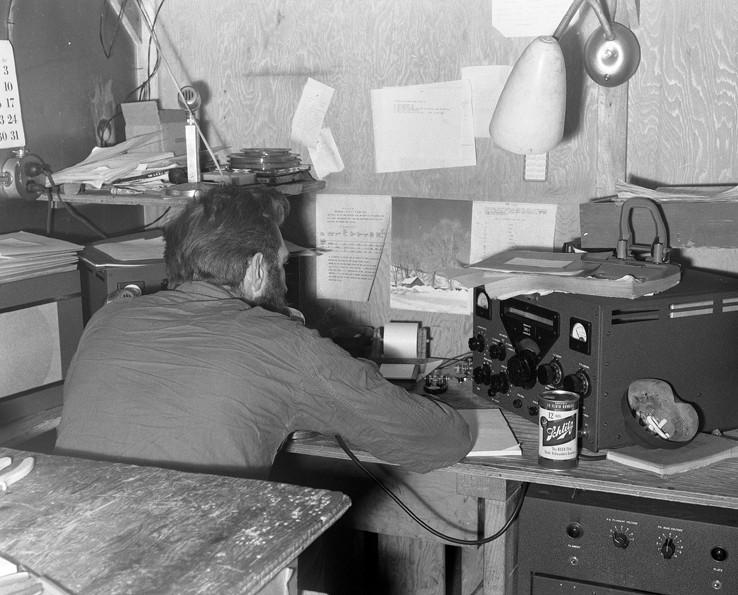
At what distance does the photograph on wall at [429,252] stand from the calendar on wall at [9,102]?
94 centimetres

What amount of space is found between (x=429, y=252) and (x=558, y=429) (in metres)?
0.77

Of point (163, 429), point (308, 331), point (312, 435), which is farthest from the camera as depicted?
point (312, 435)

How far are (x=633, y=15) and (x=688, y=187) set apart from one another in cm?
41

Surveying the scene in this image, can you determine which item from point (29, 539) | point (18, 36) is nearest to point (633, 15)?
point (18, 36)

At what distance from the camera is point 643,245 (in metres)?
1.82

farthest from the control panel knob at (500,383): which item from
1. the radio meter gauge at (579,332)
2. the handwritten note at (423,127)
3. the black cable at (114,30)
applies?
the black cable at (114,30)

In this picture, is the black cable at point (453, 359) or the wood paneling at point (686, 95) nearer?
the wood paneling at point (686, 95)

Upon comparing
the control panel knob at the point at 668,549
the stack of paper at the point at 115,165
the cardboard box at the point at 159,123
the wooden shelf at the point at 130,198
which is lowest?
the control panel knob at the point at 668,549

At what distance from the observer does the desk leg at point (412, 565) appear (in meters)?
2.35

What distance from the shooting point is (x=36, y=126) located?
6.93ft

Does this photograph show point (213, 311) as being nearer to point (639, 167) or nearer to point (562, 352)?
point (562, 352)

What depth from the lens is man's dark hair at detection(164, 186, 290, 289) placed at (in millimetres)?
1650

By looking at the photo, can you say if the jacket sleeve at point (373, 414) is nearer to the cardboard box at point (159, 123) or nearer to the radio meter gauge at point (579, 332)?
the radio meter gauge at point (579, 332)

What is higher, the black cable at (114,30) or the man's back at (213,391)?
the black cable at (114,30)
